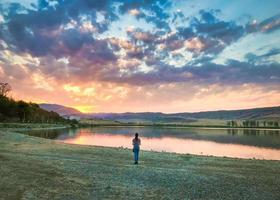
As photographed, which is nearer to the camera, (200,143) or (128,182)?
(128,182)

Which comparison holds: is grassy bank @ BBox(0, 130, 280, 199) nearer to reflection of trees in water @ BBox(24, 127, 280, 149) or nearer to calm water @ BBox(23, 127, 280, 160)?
calm water @ BBox(23, 127, 280, 160)

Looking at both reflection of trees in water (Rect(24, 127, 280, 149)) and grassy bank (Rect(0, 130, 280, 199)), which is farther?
reflection of trees in water (Rect(24, 127, 280, 149))

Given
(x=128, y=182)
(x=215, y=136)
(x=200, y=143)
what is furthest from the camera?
(x=215, y=136)

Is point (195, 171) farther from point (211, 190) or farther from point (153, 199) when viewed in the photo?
point (153, 199)

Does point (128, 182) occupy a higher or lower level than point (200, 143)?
lower

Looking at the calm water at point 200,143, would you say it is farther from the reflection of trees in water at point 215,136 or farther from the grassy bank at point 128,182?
the grassy bank at point 128,182

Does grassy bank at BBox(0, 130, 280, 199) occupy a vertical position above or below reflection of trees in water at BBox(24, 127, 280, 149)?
below

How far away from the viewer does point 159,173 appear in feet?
80.1

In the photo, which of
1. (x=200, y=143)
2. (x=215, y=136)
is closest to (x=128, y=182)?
(x=200, y=143)

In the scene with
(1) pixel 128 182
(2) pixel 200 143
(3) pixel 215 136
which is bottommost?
(1) pixel 128 182

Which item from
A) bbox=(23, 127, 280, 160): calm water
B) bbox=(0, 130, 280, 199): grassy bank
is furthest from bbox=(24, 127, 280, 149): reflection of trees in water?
bbox=(0, 130, 280, 199): grassy bank

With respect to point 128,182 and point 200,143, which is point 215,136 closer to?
point 200,143

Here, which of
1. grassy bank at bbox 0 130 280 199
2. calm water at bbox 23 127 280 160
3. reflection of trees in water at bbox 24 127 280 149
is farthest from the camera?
reflection of trees in water at bbox 24 127 280 149

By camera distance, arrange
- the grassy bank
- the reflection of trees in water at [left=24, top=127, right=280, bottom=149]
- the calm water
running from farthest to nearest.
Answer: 1. the reflection of trees in water at [left=24, top=127, right=280, bottom=149]
2. the calm water
3. the grassy bank
